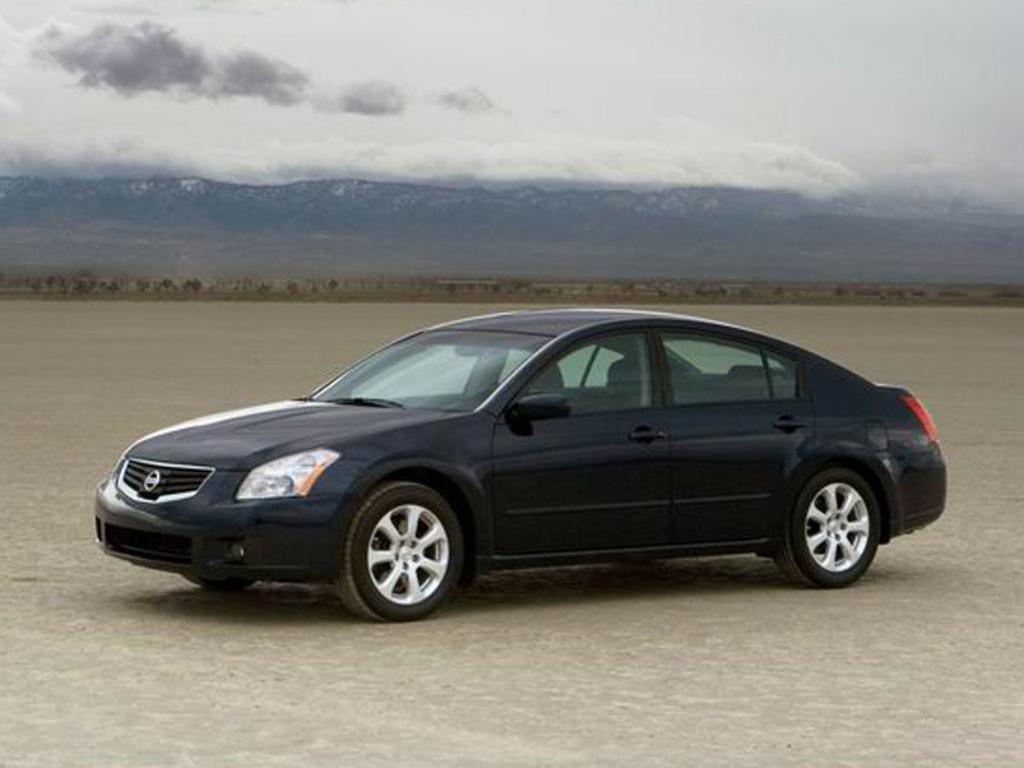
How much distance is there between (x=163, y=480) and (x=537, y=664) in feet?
7.49

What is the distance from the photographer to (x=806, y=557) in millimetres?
12766

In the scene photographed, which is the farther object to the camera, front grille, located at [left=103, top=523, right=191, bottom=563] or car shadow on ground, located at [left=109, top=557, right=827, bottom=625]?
car shadow on ground, located at [left=109, top=557, right=827, bottom=625]

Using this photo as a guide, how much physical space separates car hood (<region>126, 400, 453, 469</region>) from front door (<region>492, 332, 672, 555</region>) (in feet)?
1.68

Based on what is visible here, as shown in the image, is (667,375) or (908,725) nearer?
(908,725)

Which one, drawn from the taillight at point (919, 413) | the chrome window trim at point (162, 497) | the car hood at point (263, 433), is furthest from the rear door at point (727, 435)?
the chrome window trim at point (162, 497)

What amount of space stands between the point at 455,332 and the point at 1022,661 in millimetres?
3856

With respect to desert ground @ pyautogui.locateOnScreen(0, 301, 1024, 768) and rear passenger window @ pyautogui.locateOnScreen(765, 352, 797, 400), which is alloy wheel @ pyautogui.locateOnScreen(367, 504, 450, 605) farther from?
rear passenger window @ pyautogui.locateOnScreen(765, 352, 797, 400)

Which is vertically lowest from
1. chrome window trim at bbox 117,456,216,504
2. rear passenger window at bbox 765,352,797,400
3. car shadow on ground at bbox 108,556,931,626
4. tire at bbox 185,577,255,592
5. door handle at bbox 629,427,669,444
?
car shadow on ground at bbox 108,556,931,626

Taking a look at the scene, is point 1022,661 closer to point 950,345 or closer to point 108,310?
point 950,345

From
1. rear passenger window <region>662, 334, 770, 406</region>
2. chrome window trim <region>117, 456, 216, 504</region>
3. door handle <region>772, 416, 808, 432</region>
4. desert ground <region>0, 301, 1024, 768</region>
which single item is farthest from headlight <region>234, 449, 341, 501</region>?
door handle <region>772, 416, 808, 432</region>

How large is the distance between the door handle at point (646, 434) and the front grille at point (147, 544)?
2.40 m

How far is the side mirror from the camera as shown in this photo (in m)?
11.8

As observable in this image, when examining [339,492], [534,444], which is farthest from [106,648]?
[534,444]

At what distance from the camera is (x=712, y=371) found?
1280 cm
